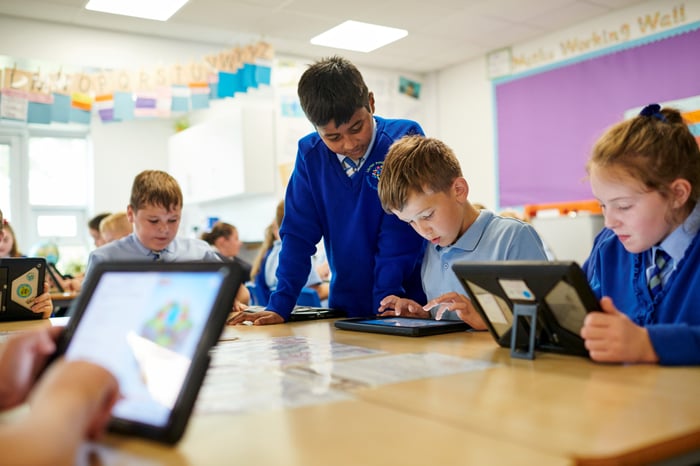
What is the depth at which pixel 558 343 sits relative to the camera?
3.54ft

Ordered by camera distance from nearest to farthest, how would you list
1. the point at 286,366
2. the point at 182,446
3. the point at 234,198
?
the point at 182,446
the point at 286,366
the point at 234,198

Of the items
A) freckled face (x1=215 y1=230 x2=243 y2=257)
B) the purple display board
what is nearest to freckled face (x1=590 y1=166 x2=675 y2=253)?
the purple display board

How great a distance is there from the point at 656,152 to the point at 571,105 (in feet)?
13.8

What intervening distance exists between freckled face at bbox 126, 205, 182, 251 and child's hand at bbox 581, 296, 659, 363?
6.33ft

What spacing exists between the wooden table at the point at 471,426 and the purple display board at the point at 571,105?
3780 millimetres

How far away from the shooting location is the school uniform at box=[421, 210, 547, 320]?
1.61 meters

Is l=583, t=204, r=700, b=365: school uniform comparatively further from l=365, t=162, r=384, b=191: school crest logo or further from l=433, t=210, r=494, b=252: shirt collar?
l=365, t=162, r=384, b=191: school crest logo

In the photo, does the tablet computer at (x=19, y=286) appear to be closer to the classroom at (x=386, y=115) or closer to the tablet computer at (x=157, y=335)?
the classroom at (x=386, y=115)

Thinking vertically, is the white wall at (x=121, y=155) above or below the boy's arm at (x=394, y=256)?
above

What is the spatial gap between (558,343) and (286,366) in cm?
45

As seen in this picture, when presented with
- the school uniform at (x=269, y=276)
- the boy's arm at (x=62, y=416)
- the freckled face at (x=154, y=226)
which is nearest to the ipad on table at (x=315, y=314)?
the freckled face at (x=154, y=226)

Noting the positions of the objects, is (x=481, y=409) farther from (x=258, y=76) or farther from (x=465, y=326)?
(x=258, y=76)

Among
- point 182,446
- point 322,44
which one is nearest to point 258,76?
point 322,44

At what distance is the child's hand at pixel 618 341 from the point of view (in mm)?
953
